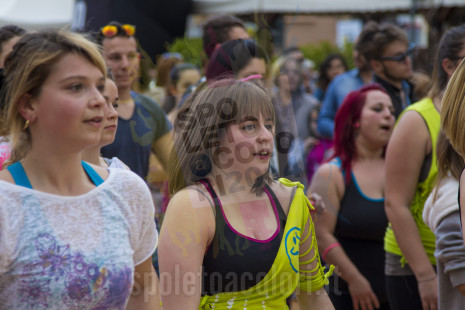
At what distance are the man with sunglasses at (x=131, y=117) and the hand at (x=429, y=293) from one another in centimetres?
163

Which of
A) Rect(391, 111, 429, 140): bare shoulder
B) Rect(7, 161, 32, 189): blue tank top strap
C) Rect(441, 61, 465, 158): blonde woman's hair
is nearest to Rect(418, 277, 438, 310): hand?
Rect(391, 111, 429, 140): bare shoulder

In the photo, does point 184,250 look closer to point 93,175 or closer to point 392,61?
point 93,175

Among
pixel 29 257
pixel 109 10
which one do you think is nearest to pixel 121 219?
pixel 29 257

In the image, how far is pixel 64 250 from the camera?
6.14 ft

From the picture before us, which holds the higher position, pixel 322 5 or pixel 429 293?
pixel 322 5

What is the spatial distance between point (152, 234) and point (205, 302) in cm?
34

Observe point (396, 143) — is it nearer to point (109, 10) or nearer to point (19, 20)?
point (109, 10)

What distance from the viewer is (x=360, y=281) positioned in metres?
3.89

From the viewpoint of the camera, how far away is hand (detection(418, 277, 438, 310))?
11.2 ft

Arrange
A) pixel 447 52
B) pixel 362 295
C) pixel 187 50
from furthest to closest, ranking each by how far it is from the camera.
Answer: pixel 187 50
pixel 362 295
pixel 447 52

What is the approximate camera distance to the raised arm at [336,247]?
12.8 feet

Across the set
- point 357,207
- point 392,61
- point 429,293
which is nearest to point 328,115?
point 392,61

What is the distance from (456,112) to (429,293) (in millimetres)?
1346

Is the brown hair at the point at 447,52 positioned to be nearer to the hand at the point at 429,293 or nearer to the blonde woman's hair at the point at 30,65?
the hand at the point at 429,293
